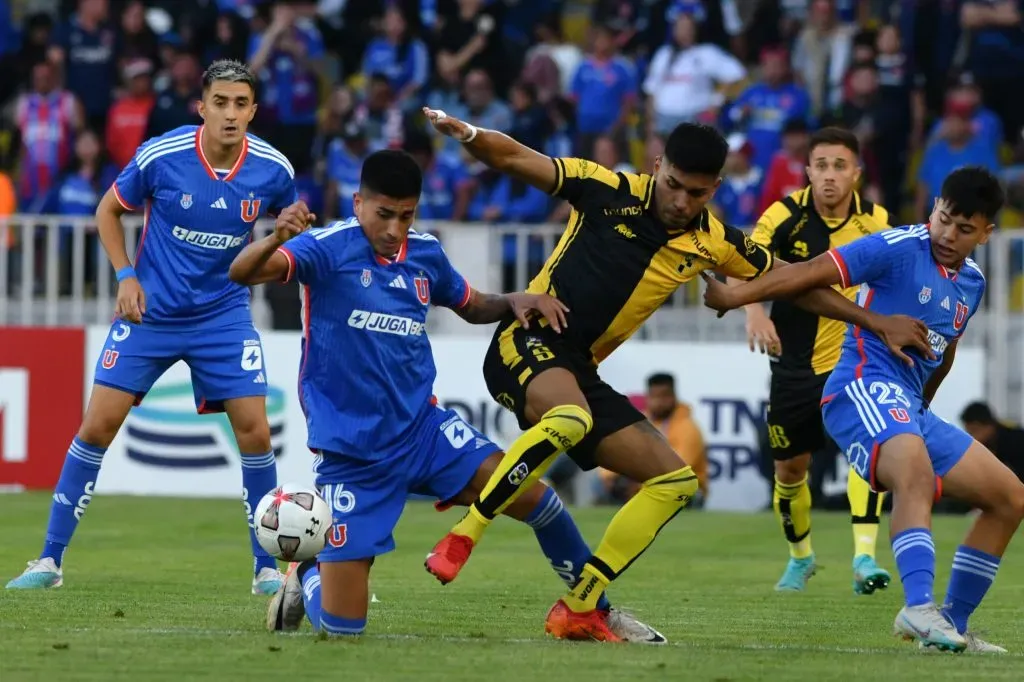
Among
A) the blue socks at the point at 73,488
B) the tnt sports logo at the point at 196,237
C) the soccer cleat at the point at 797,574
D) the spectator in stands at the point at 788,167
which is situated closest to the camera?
the blue socks at the point at 73,488

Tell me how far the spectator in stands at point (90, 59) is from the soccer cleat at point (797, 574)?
11722 millimetres

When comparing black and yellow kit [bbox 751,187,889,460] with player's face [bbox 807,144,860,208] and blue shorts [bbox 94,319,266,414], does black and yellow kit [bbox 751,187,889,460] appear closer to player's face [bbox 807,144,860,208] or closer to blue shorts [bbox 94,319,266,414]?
player's face [bbox 807,144,860,208]

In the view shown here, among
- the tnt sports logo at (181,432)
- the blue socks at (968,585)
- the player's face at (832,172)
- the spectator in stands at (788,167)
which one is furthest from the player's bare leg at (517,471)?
the spectator in stands at (788,167)

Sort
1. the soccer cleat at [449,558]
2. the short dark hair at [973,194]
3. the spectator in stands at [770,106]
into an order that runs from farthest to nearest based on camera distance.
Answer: the spectator in stands at [770,106], the short dark hair at [973,194], the soccer cleat at [449,558]

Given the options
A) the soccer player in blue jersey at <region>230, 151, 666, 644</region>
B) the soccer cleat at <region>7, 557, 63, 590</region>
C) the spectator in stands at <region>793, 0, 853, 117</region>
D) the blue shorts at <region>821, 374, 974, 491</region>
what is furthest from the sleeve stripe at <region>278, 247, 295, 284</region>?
the spectator in stands at <region>793, 0, 853, 117</region>

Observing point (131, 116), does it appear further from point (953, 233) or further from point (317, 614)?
point (953, 233)

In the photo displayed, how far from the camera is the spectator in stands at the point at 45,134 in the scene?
64.0ft

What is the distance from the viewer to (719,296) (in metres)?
8.32

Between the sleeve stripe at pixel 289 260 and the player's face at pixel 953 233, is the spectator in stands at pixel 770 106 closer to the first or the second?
the player's face at pixel 953 233

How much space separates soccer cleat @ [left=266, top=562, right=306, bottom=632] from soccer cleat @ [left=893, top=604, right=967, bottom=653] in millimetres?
2651

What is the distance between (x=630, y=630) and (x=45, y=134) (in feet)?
43.3

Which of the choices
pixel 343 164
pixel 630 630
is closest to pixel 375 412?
pixel 630 630

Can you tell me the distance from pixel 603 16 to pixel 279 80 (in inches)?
150

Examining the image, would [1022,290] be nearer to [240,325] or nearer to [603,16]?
[603,16]
